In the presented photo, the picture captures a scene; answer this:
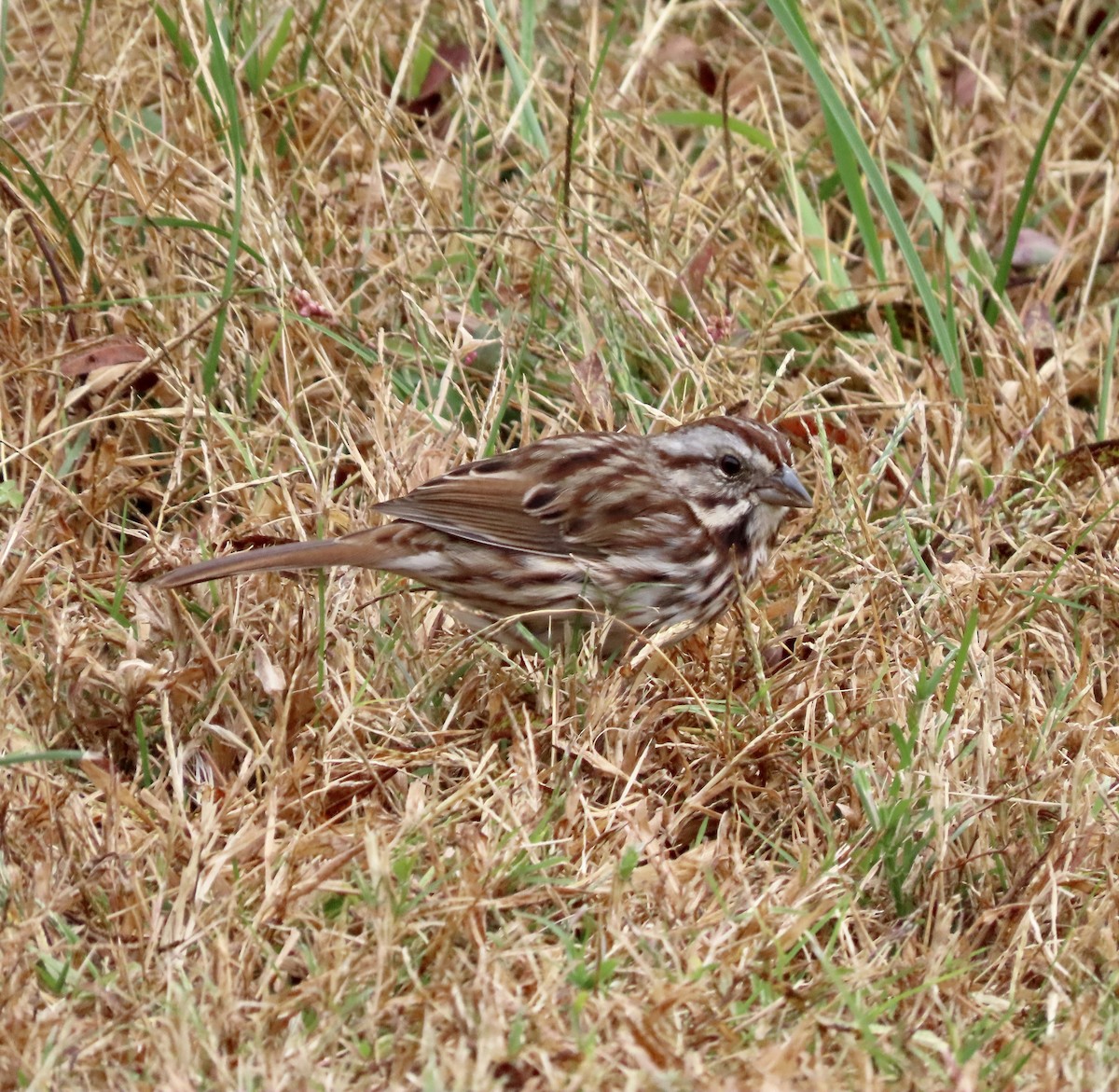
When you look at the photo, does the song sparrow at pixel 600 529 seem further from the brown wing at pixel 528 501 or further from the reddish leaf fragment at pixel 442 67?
the reddish leaf fragment at pixel 442 67

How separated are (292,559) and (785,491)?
→ 1.04 metres

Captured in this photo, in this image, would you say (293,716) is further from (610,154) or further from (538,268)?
(610,154)

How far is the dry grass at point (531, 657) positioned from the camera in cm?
279

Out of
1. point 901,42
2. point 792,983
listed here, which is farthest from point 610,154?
point 792,983

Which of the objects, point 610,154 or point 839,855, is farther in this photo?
point 610,154

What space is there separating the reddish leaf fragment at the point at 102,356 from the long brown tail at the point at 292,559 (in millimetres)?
818

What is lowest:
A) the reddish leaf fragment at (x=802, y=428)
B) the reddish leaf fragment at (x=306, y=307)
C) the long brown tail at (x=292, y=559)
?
the reddish leaf fragment at (x=802, y=428)

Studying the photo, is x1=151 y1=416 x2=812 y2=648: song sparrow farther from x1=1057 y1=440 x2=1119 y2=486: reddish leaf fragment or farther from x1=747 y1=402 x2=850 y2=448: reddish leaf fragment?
x1=1057 y1=440 x2=1119 y2=486: reddish leaf fragment

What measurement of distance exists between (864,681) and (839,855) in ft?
1.80

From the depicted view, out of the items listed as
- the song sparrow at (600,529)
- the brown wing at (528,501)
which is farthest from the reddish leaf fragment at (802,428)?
the brown wing at (528,501)

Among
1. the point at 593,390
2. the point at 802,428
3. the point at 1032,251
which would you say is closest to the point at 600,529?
the point at 593,390

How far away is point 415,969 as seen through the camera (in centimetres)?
282

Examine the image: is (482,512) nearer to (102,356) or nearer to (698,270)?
(102,356)

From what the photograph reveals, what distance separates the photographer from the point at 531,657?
3848 millimetres
